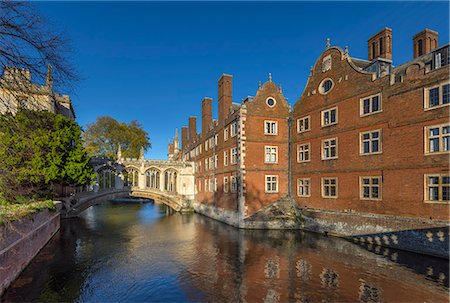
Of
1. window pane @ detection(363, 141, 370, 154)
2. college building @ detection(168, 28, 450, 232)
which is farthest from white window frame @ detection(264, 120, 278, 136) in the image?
window pane @ detection(363, 141, 370, 154)

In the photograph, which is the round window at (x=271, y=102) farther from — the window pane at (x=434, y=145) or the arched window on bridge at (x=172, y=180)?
the arched window on bridge at (x=172, y=180)

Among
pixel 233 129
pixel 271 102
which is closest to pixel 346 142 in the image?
pixel 271 102

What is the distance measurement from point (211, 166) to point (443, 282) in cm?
2581

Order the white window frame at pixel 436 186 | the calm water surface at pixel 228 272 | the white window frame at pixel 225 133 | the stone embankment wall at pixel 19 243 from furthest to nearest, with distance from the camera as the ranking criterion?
1. the white window frame at pixel 225 133
2. the white window frame at pixel 436 186
3. the calm water surface at pixel 228 272
4. the stone embankment wall at pixel 19 243

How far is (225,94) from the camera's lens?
3125cm

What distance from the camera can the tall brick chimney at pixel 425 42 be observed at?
21.5 meters

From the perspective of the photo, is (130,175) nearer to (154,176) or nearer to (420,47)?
(154,176)

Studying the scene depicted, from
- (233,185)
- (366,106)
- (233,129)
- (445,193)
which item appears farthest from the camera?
(233,129)

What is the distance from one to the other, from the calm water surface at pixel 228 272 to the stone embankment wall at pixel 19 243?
480mm

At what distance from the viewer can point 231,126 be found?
28562 mm

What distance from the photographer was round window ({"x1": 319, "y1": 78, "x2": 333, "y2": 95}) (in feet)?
74.5

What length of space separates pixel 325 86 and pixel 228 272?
17317 mm

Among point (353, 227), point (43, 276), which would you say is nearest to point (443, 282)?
point (353, 227)

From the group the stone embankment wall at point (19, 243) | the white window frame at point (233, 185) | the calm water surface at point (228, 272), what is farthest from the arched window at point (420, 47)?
the stone embankment wall at point (19, 243)
